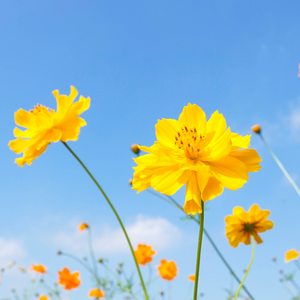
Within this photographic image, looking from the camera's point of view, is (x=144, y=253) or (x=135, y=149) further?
(x=144, y=253)

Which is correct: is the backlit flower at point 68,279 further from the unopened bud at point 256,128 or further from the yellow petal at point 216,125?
the yellow petal at point 216,125

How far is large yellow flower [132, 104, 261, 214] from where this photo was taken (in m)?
0.84

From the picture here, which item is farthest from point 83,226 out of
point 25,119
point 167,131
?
point 167,131

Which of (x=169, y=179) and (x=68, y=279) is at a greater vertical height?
A: (x=68, y=279)

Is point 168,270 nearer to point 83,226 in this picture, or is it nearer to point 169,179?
point 83,226

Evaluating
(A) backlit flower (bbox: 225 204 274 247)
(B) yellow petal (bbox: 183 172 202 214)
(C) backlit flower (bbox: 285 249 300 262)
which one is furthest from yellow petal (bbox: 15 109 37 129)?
(C) backlit flower (bbox: 285 249 300 262)

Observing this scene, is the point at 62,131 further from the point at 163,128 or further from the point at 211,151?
the point at 211,151

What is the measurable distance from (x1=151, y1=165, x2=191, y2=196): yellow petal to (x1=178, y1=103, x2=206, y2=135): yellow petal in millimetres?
159

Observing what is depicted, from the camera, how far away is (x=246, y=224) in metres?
1.70

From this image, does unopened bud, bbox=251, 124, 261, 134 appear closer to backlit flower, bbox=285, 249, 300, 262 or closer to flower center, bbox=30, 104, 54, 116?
backlit flower, bbox=285, 249, 300, 262

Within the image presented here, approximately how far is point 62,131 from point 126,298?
2876mm

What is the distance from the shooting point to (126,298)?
A: 3.44 m

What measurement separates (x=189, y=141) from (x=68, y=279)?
2.72 metres

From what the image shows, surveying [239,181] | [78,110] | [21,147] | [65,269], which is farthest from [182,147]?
[65,269]
